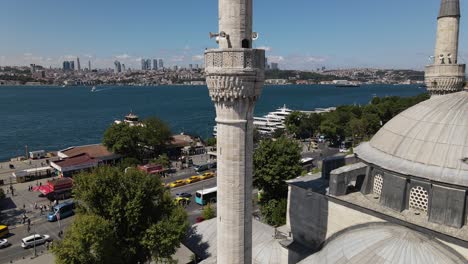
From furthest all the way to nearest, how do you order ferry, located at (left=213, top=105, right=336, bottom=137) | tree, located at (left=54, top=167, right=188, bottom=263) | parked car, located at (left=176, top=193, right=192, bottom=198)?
ferry, located at (left=213, top=105, right=336, bottom=137)
parked car, located at (left=176, top=193, right=192, bottom=198)
tree, located at (left=54, top=167, right=188, bottom=263)

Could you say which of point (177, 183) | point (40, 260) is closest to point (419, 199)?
point (40, 260)

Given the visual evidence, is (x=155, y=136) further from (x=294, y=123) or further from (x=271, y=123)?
(x=271, y=123)

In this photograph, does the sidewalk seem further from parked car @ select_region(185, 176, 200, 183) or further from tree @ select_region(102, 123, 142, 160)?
tree @ select_region(102, 123, 142, 160)

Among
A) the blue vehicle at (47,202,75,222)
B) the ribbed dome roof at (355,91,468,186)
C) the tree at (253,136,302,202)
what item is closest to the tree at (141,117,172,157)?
the blue vehicle at (47,202,75,222)

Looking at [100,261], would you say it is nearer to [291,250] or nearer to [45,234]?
[291,250]

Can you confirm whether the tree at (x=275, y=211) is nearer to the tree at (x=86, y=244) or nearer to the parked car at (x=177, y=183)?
the parked car at (x=177, y=183)
